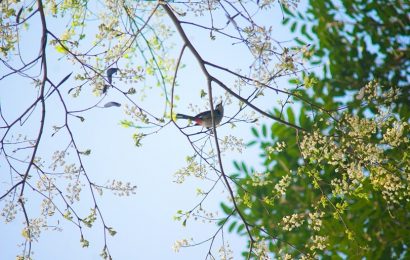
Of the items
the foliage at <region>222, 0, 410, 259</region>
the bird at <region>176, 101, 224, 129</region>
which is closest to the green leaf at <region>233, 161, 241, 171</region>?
the foliage at <region>222, 0, 410, 259</region>

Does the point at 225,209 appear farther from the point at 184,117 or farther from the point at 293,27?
the point at 293,27

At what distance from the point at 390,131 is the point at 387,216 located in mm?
2103

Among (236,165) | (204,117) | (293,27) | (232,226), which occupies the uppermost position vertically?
(293,27)

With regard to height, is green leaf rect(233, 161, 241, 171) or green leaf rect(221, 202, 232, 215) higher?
green leaf rect(233, 161, 241, 171)

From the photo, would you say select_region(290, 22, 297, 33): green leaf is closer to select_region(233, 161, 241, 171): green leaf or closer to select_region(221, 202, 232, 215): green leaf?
select_region(233, 161, 241, 171): green leaf

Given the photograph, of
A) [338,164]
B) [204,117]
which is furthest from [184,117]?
[338,164]

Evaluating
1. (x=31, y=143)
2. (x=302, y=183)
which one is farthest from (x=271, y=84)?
(x=302, y=183)

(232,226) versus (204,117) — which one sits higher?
(204,117)

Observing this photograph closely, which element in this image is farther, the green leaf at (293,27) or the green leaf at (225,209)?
the green leaf at (293,27)

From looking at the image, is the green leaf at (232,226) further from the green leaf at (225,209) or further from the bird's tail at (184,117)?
the bird's tail at (184,117)

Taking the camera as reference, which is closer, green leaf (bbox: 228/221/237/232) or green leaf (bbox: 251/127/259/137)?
green leaf (bbox: 228/221/237/232)

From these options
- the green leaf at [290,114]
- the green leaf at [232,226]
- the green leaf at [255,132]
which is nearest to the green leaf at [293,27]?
the green leaf at [290,114]

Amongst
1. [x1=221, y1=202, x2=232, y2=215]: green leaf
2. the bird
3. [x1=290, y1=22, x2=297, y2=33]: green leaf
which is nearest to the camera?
the bird

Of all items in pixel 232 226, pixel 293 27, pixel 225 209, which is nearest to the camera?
pixel 232 226
